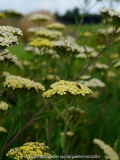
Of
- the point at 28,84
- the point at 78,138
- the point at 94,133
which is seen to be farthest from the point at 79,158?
the point at 28,84

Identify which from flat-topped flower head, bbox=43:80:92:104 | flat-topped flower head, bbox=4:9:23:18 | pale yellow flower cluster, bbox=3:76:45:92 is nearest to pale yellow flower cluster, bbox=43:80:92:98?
flat-topped flower head, bbox=43:80:92:104

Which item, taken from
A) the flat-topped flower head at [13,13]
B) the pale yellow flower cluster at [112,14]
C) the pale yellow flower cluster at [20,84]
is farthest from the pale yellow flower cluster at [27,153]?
the flat-topped flower head at [13,13]

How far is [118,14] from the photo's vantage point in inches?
90.3

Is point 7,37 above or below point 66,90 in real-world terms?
above

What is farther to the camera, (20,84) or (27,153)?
(20,84)

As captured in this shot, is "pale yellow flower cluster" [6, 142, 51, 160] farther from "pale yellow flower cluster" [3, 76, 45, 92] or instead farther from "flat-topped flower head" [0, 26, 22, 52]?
"flat-topped flower head" [0, 26, 22, 52]

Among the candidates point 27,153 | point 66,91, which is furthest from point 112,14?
point 27,153

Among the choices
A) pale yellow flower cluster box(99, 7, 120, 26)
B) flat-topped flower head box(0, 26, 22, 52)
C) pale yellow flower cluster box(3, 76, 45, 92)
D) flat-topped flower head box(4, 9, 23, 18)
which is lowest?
pale yellow flower cluster box(3, 76, 45, 92)

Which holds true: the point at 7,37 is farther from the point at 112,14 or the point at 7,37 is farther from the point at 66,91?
the point at 112,14

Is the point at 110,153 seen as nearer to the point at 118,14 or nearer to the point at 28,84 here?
the point at 28,84

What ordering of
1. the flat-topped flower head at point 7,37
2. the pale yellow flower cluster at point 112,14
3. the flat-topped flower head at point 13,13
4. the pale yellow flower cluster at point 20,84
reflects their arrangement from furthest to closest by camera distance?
1. the flat-topped flower head at point 13,13
2. the pale yellow flower cluster at point 112,14
3. the pale yellow flower cluster at point 20,84
4. the flat-topped flower head at point 7,37

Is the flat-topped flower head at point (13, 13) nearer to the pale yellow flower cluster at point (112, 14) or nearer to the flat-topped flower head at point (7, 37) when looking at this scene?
the pale yellow flower cluster at point (112, 14)

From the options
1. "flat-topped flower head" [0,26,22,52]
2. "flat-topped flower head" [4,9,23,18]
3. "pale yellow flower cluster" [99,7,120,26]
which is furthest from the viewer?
"flat-topped flower head" [4,9,23,18]

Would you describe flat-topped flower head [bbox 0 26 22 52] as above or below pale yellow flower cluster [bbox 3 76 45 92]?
above
